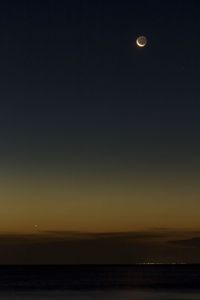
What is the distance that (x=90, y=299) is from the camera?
71.3 m

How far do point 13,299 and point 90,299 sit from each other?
806cm

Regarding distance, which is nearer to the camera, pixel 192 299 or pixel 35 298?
pixel 192 299

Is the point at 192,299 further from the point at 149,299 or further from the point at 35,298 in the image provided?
the point at 35,298

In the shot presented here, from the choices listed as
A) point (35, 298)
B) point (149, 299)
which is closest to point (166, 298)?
point (149, 299)

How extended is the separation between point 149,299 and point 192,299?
4.90m

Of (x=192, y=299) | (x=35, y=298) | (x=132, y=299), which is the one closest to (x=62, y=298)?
(x=35, y=298)

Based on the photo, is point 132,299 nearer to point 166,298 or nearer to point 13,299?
point 166,298

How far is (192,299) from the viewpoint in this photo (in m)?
68.9

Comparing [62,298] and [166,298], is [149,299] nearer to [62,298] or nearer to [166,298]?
[166,298]

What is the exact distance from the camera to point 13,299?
71.7m

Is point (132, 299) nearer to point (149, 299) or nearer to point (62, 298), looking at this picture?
point (149, 299)

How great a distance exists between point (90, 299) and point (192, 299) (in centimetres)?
1057

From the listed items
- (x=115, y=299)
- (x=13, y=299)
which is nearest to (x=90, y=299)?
(x=115, y=299)

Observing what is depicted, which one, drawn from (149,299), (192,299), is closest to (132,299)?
(149,299)
